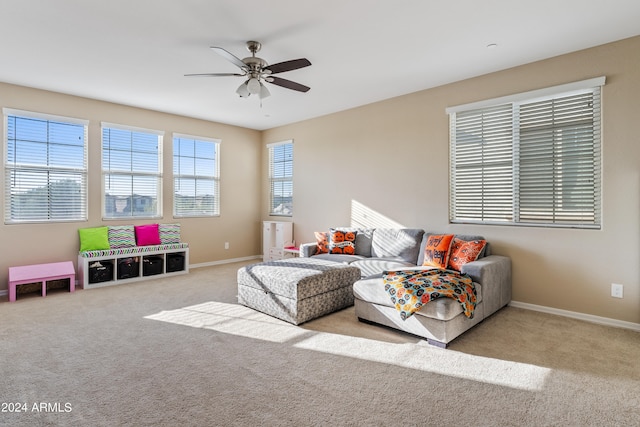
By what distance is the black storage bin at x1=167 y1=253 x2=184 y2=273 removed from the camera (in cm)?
592

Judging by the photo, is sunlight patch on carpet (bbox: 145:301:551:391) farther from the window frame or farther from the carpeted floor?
the window frame

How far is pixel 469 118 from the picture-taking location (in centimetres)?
458

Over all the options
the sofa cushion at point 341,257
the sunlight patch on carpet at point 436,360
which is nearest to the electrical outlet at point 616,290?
the sunlight patch on carpet at point 436,360

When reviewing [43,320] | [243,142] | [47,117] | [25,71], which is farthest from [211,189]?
[43,320]

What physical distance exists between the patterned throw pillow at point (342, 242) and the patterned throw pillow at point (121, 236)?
3.25 metres

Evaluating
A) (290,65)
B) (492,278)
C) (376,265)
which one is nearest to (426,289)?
(492,278)

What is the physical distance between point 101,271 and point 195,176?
94.0 inches

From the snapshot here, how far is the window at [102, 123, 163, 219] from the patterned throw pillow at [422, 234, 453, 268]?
15.4 feet

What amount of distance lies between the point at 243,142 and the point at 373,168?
323cm

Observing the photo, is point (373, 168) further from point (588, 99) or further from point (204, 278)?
point (204, 278)

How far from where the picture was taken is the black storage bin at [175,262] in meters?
5.92

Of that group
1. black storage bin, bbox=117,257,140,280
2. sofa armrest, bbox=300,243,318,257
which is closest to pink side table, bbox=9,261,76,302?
black storage bin, bbox=117,257,140,280

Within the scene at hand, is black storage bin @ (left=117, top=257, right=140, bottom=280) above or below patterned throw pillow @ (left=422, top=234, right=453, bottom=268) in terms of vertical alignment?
below

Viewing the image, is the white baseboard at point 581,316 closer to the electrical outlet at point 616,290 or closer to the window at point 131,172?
the electrical outlet at point 616,290
